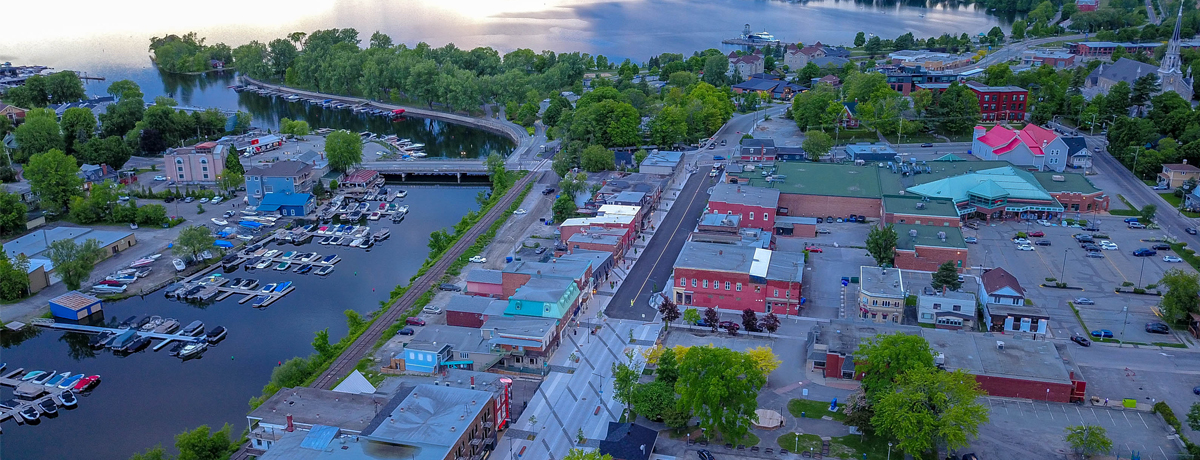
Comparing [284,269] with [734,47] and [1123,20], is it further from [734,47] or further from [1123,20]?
[1123,20]

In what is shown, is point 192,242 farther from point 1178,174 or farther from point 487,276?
point 1178,174

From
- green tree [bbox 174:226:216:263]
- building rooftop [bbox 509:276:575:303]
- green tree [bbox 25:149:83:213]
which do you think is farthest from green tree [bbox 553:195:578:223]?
green tree [bbox 25:149:83:213]

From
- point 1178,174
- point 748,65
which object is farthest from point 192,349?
point 748,65

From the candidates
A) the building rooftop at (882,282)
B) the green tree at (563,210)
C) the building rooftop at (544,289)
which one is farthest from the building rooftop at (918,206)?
the building rooftop at (544,289)

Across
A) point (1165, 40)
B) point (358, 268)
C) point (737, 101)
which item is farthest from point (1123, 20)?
point (358, 268)

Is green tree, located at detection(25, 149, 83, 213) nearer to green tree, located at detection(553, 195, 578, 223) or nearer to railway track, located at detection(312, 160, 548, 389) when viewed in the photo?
railway track, located at detection(312, 160, 548, 389)
